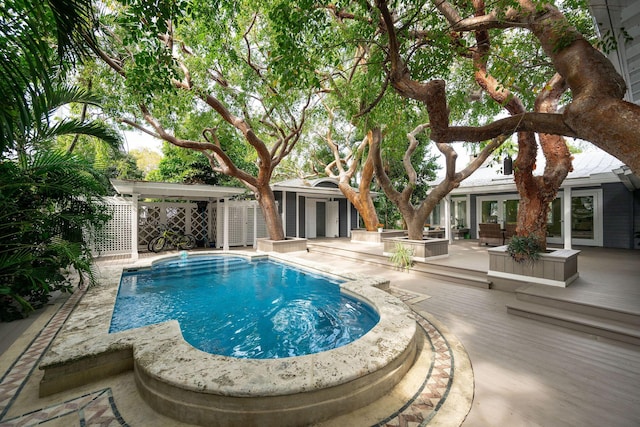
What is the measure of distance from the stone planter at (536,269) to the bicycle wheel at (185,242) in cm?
1059

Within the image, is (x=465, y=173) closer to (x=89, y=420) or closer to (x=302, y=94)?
(x=302, y=94)

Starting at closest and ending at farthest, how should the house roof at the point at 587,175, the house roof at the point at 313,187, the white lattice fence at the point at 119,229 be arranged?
the house roof at the point at 587,175
the white lattice fence at the point at 119,229
the house roof at the point at 313,187

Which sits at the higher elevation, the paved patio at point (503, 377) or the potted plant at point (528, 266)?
the potted plant at point (528, 266)

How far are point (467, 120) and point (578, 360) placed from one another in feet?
27.9

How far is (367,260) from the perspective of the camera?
8305 millimetres

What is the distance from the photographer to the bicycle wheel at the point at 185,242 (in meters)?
10.7

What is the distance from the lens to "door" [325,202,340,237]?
14.7 meters

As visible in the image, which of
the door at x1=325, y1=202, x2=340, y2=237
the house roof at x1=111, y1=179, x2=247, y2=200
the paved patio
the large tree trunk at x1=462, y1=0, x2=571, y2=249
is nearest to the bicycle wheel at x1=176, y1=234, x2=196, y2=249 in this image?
the house roof at x1=111, y1=179, x2=247, y2=200

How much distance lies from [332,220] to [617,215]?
36.7 ft

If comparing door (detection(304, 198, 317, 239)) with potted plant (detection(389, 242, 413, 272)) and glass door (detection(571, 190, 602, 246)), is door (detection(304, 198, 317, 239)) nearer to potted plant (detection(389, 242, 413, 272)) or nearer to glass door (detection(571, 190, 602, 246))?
potted plant (detection(389, 242, 413, 272))

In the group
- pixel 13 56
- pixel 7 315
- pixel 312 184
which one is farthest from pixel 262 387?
pixel 312 184

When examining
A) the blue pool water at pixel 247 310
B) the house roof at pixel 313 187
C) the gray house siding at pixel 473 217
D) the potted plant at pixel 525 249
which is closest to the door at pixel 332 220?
the house roof at pixel 313 187

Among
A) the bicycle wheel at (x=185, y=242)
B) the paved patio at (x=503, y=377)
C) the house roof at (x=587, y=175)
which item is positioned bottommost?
the paved patio at (x=503, y=377)

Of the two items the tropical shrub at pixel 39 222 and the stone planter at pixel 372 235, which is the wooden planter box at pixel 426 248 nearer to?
the stone planter at pixel 372 235
